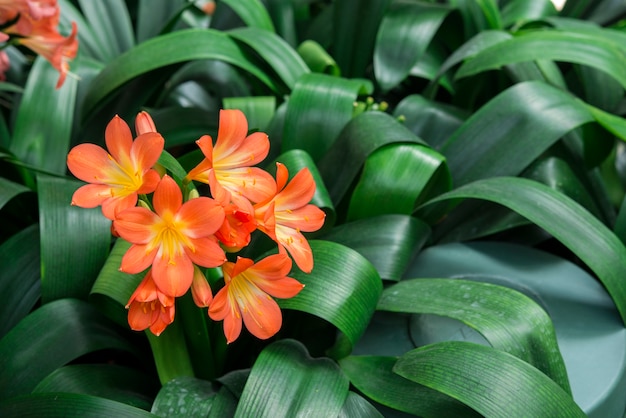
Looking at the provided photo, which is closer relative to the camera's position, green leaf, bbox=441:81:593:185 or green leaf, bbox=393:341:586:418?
green leaf, bbox=393:341:586:418

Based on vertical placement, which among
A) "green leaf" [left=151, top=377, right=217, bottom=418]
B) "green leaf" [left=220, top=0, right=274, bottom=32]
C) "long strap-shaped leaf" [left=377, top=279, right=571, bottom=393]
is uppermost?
"green leaf" [left=220, top=0, right=274, bottom=32]

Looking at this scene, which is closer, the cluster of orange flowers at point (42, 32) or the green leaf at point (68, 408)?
the green leaf at point (68, 408)

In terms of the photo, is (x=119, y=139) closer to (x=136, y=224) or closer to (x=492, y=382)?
(x=136, y=224)

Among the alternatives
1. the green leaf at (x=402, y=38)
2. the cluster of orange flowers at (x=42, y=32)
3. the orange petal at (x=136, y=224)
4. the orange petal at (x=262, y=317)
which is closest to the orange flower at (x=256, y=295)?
the orange petal at (x=262, y=317)

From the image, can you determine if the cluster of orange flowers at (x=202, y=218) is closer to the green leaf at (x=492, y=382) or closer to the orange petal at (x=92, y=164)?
the orange petal at (x=92, y=164)

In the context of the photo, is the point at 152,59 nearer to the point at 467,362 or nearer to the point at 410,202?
the point at 410,202

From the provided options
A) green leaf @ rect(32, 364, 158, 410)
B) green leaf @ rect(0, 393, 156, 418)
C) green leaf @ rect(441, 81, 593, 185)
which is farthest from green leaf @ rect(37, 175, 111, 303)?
green leaf @ rect(441, 81, 593, 185)

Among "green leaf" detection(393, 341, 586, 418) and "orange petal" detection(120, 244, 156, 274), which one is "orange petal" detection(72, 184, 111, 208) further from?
"green leaf" detection(393, 341, 586, 418)
